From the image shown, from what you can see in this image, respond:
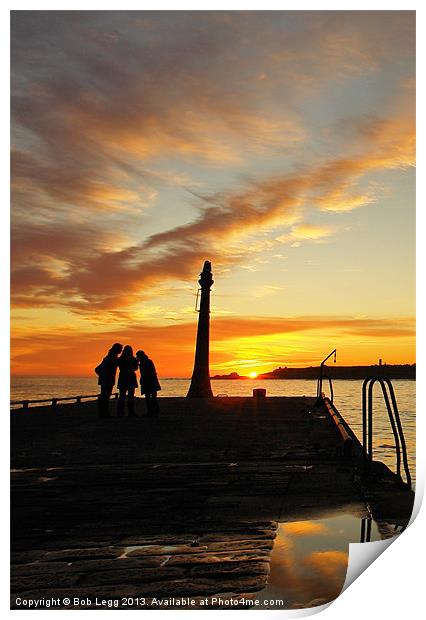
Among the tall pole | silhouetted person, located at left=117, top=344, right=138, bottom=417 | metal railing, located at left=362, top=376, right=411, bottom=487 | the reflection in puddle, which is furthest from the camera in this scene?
the tall pole

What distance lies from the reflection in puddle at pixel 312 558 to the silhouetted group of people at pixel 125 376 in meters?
9.82

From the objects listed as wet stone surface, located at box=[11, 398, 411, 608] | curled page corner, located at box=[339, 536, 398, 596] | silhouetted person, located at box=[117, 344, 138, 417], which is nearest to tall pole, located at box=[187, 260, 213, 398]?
silhouetted person, located at box=[117, 344, 138, 417]

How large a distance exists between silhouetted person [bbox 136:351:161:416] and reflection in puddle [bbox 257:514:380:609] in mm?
10478

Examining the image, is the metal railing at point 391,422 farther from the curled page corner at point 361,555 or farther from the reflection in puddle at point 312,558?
the curled page corner at point 361,555

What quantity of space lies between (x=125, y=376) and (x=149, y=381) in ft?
1.91

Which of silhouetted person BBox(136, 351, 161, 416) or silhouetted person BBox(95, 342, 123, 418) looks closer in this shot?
silhouetted person BBox(95, 342, 123, 418)

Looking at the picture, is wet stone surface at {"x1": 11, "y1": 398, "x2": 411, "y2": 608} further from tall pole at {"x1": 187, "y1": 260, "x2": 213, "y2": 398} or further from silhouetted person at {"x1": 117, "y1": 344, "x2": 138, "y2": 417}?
tall pole at {"x1": 187, "y1": 260, "x2": 213, "y2": 398}

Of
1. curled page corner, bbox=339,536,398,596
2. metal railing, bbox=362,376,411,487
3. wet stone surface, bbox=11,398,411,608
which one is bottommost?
curled page corner, bbox=339,536,398,596

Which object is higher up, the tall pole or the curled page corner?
the tall pole

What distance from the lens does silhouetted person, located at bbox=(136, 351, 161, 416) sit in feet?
53.4

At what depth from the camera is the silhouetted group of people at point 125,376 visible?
50.5ft

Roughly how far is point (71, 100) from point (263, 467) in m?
5.66
